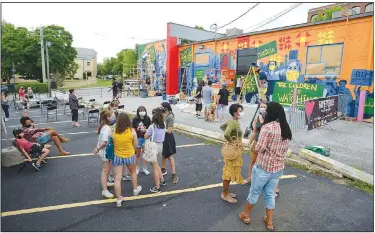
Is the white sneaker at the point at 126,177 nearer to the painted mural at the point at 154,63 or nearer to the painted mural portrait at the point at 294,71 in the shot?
the painted mural portrait at the point at 294,71

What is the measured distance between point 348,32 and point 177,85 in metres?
13.1

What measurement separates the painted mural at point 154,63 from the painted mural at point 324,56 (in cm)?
915

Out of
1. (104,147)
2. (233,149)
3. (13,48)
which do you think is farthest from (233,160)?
(13,48)

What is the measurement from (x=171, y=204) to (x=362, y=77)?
34.6 ft

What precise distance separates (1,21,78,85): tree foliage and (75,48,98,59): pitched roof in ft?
108

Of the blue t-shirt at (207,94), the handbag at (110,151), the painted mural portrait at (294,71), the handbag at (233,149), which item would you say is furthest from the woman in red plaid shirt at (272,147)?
the painted mural portrait at (294,71)

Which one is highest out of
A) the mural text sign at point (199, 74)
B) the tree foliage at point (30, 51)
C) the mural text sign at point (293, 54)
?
the tree foliage at point (30, 51)

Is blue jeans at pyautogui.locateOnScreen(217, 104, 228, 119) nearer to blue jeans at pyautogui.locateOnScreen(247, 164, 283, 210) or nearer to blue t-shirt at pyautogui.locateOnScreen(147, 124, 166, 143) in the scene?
blue t-shirt at pyautogui.locateOnScreen(147, 124, 166, 143)

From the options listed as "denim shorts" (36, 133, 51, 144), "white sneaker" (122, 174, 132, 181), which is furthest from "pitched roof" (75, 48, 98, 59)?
"white sneaker" (122, 174, 132, 181)

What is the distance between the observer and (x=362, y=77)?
10.8m

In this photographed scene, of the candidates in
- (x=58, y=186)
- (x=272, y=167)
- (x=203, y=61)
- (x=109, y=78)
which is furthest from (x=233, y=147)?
(x=109, y=78)

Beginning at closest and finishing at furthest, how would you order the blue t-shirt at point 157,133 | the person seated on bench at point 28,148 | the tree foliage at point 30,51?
the blue t-shirt at point 157,133
the person seated on bench at point 28,148
the tree foliage at point 30,51

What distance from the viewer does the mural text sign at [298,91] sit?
41.2 feet

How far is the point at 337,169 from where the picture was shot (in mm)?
5586
